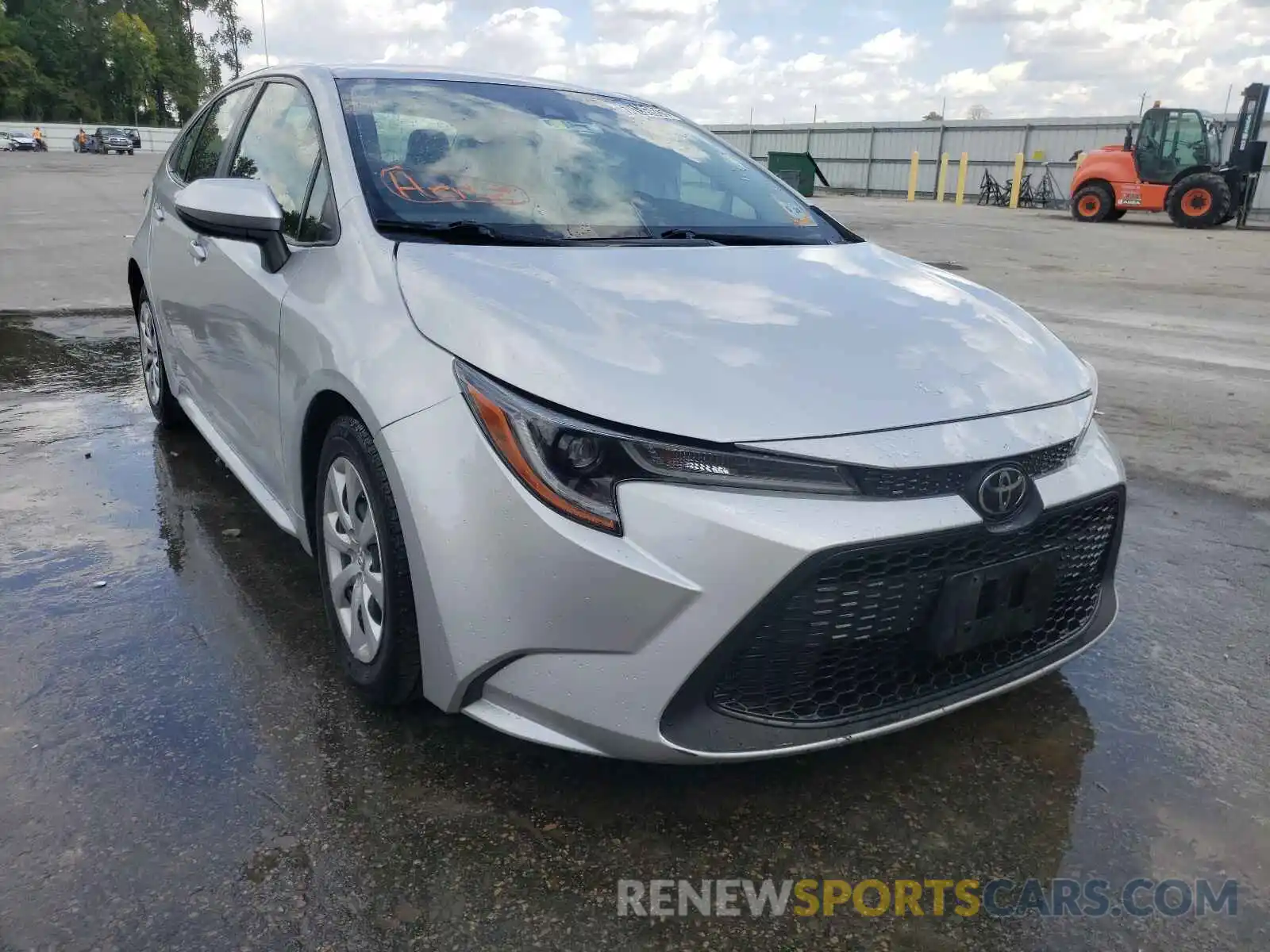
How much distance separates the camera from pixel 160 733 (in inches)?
90.4

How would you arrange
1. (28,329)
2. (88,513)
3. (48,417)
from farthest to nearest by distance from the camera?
(28,329)
(48,417)
(88,513)

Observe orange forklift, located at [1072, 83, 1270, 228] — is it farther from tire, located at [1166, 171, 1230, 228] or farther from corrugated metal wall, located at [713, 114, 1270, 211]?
corrugated metal wall, located at [713, 114, 1270, 211]

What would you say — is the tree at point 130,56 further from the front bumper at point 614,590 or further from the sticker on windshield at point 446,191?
the front bumper at point 614,590

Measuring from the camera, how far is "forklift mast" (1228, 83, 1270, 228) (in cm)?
2038

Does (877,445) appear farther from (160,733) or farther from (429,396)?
(160,733)

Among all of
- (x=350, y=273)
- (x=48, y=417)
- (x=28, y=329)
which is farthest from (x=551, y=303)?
(x=28, y=329)

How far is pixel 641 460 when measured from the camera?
71.2 inches

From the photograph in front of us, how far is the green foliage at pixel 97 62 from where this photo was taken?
75.9 metres

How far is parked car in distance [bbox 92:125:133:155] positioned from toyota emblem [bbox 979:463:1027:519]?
6163 cm

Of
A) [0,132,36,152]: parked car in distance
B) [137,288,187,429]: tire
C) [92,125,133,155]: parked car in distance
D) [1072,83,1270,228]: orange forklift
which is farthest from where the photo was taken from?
[0,132,36,152]: parked car in distance

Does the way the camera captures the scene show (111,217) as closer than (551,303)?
No

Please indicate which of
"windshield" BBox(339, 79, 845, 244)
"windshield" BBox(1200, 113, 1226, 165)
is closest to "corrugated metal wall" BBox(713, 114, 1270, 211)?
"windshield" BBox(1200, 113, 1226, 165)

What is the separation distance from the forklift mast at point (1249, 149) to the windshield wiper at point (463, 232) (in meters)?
22.5

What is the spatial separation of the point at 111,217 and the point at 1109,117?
28004 mm
